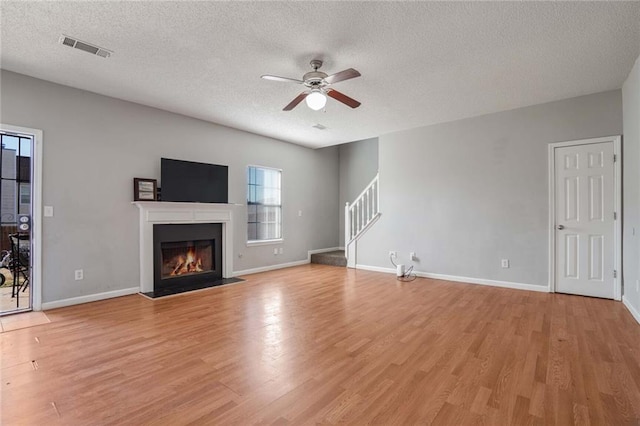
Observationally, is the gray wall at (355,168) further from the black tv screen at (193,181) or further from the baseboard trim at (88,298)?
the baseboard trim at (88,298)

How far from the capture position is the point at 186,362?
245 centimetres

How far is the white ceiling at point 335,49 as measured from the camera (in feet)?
8.13

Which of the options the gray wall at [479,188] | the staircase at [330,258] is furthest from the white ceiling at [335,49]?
the staircase at [330,258]

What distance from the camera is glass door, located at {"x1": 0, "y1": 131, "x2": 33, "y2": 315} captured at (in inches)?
143

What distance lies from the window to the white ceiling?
2.00m

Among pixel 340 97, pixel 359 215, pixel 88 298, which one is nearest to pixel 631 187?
pixel 340 97

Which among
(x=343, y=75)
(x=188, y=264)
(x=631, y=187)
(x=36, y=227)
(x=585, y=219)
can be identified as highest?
(x=343, y=75)

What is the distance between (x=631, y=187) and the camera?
362 centimetres

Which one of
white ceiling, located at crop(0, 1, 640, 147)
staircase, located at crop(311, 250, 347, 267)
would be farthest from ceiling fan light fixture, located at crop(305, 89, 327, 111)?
staircase, located at crop(311, 250, 347, 267)

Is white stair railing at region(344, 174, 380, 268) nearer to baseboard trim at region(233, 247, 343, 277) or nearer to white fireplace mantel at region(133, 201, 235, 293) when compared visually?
baseboard trim at region(233, 247, 343, 277)

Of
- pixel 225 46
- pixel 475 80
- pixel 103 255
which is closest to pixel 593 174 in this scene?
pixel 475 80

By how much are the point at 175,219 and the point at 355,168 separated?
488 centimetres

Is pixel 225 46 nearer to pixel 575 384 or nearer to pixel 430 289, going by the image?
pixel 575 384

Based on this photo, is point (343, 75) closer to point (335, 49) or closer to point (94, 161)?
point (335, 49)
